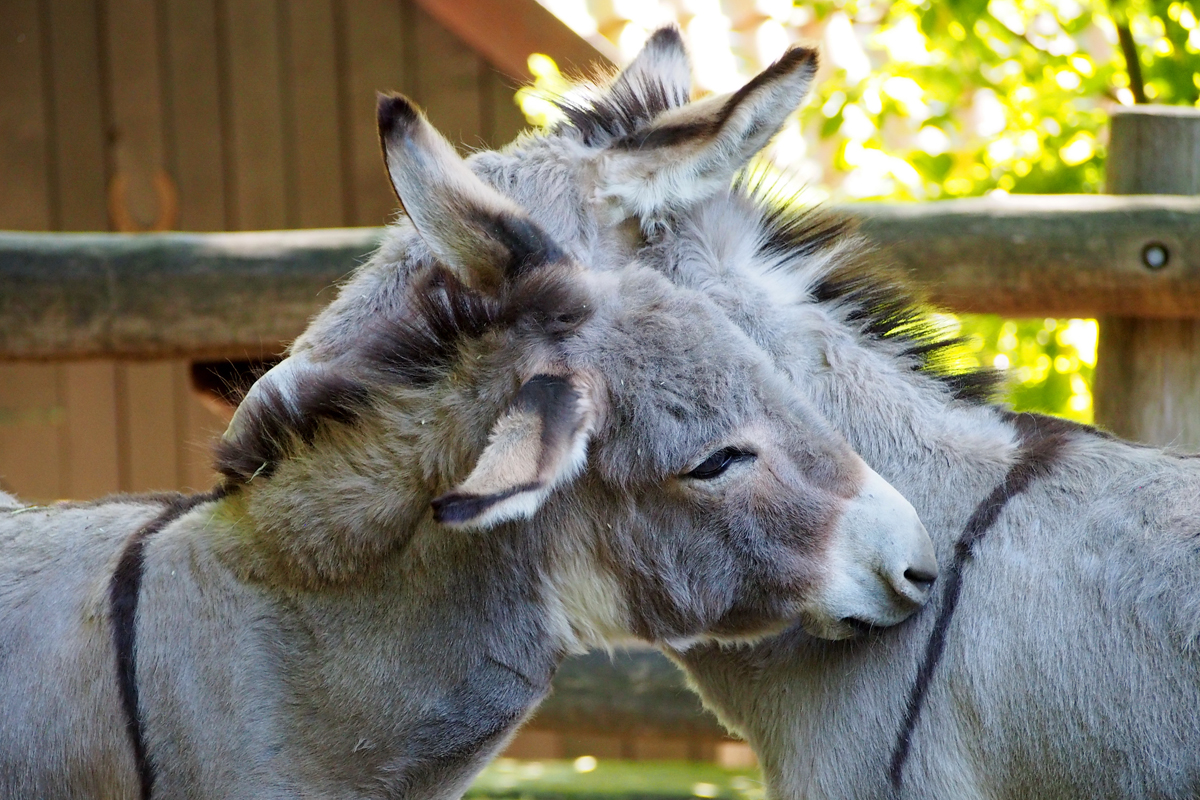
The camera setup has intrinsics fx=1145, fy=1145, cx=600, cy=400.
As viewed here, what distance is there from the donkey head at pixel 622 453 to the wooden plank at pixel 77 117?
15.3 feet

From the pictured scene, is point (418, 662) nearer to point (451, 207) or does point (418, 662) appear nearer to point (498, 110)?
point (451, 207)

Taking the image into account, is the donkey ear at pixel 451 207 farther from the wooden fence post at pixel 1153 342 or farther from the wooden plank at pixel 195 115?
→ the wooden plank at pixel 195 115

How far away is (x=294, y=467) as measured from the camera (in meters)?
2.12

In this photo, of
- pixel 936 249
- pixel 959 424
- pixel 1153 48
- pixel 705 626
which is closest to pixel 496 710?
pixel 705 626

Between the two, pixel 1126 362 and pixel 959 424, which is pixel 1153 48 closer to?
pixel 1126 362

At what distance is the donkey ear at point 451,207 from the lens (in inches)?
72.1

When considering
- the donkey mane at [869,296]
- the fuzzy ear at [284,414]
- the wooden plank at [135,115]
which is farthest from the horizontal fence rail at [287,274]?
the wooden plank at [135,115]

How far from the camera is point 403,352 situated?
2076 millimetres

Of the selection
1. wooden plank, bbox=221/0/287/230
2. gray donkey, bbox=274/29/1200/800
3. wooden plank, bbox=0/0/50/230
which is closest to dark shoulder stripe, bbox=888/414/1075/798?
gray donkey, bbox=274/29/1200/800

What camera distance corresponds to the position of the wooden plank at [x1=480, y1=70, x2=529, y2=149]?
19.3 ft

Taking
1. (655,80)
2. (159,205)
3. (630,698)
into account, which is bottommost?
(630,698)

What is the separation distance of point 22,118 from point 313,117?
1.50 metres

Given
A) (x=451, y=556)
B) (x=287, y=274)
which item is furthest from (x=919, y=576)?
(x=287, y=274)

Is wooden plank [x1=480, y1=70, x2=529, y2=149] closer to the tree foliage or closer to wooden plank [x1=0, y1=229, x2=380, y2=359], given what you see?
the tree foliage
